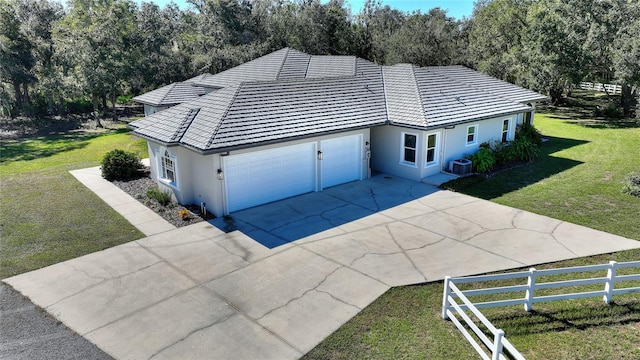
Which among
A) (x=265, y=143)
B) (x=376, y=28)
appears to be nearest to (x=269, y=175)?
(x=265, y=143)

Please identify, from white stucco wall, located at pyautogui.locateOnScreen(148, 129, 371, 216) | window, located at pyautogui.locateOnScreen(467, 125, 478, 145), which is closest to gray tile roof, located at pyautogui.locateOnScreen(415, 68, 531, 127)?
window, located at pyautogui.locateOnScreen(467, 125, 478, 145)

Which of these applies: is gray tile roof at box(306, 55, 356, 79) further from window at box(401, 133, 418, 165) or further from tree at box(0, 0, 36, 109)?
tree at box(0, 0, 36, 109)

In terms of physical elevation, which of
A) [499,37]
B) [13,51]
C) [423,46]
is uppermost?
[499,37]

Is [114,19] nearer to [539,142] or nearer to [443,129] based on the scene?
[443,129]

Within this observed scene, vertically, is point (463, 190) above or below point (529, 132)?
below

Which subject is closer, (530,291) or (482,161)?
(530,291)

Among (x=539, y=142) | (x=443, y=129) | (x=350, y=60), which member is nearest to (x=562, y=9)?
(x=539, y=142)

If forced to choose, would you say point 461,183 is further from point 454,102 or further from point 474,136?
point 454,102
